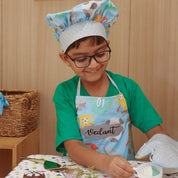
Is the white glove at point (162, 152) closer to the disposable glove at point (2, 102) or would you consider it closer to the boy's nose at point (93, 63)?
the boy's nose at point (93, 63)

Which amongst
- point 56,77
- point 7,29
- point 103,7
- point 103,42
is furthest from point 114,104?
point 7,29

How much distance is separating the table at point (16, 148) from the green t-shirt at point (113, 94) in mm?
328

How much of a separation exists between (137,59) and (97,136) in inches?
28.0

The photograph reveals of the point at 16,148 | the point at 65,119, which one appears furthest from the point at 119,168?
the point at 16,148

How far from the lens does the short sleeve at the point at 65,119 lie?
3.31 ft

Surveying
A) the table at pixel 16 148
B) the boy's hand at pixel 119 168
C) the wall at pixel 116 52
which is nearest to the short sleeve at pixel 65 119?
the boy's hand at pixel 119 168

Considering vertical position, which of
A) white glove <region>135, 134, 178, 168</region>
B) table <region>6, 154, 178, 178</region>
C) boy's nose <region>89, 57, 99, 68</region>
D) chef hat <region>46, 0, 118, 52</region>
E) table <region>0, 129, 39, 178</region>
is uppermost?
chef hat <region>46, 0, 118, 52</region>

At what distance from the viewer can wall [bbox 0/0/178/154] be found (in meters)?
1.57

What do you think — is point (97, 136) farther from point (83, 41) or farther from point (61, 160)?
point (83, 41)

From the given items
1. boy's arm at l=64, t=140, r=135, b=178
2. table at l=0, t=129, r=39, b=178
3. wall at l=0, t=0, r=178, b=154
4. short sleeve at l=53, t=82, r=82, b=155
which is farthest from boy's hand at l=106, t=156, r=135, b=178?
wall at l=0, t=0, r=178, b=154

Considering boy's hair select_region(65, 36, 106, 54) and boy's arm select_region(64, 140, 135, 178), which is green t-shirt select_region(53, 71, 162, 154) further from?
boy's hair select_region(65, 36, 106, 54)

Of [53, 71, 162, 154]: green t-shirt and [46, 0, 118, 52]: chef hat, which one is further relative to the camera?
[53, 71, 162, 154]: green t-shirt

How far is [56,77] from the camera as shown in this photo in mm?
1715

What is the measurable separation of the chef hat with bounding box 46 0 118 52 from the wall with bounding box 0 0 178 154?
0.59 metres
